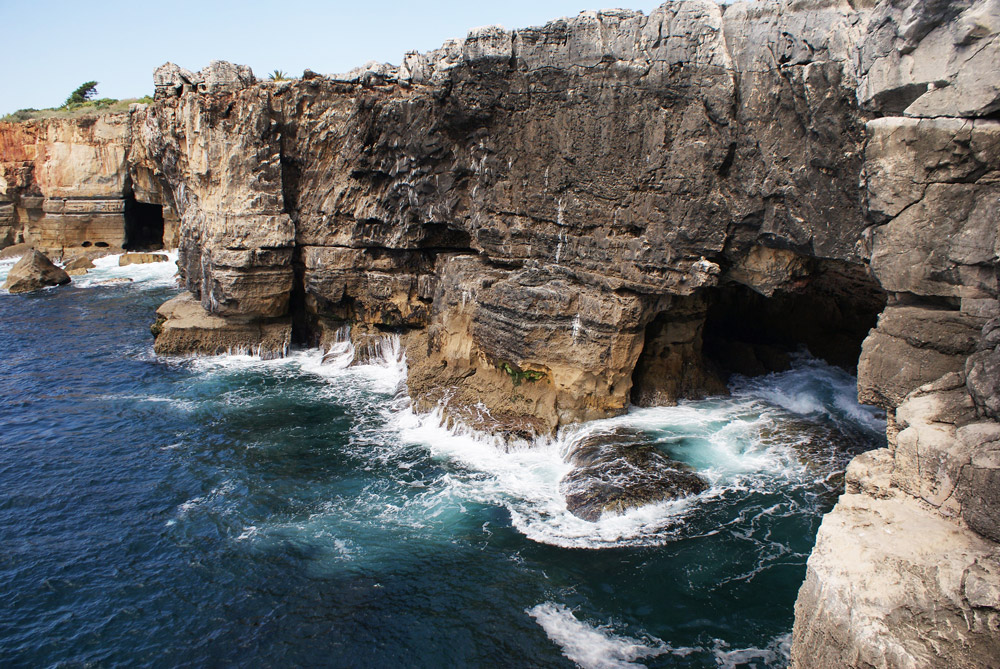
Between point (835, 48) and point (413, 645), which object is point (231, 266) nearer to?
point (413, 645)

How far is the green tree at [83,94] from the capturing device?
233 feet

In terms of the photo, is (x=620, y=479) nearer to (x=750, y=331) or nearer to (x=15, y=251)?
(x=750, y=331)

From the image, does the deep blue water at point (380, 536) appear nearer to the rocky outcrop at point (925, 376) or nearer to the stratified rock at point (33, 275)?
the rocky outcrop at point (925, 376)

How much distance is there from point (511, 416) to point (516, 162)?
346 inches

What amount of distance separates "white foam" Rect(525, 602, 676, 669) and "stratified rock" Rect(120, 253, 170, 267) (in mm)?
50350

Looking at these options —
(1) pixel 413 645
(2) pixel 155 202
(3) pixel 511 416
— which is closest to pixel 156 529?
(1) pixel 413 645

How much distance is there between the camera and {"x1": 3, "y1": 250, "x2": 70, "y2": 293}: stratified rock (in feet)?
150

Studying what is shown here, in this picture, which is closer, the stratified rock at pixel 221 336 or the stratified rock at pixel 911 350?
the stratified rock at pixel 911 350

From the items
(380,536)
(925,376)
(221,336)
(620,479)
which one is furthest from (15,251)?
(925,376)

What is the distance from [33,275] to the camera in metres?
46.2

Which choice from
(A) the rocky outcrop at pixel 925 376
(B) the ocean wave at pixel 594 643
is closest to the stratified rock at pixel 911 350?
(A) the rocky outcrop at pixel 925 376

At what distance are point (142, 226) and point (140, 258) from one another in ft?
21.1

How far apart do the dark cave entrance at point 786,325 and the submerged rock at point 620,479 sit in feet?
23.1

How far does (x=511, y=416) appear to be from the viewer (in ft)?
76.7
